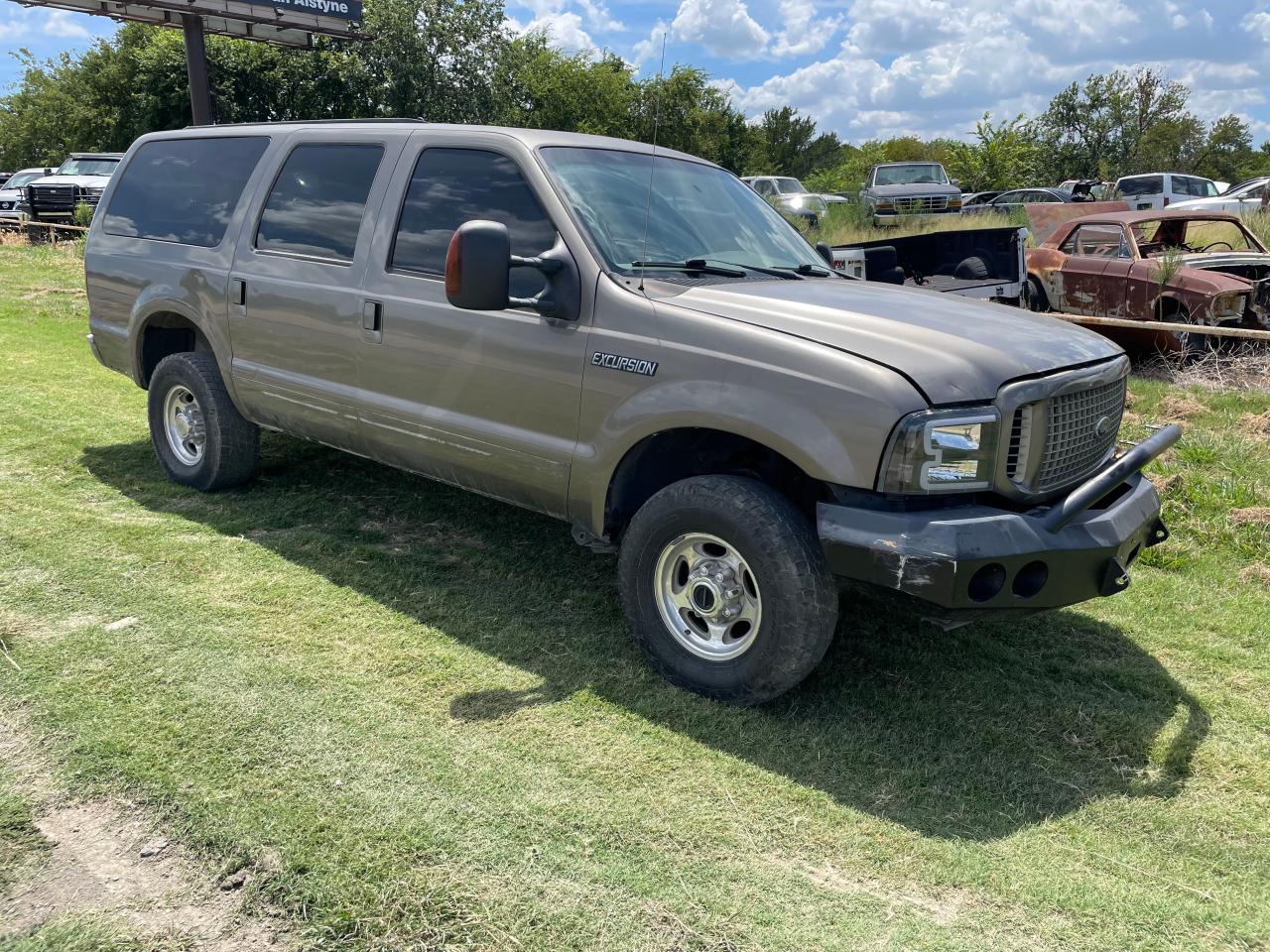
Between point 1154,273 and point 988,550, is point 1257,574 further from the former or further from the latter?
point 1154,273

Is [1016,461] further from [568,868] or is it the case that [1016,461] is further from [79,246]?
[79,246]

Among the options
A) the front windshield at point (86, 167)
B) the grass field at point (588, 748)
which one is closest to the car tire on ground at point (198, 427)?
the grass field at point (588, 748)

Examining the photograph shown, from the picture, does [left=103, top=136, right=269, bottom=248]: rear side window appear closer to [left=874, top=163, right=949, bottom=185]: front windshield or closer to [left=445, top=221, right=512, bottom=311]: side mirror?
[left=445, top=221, right=512, bottom=311]: side mirror

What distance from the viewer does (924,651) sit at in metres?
4.20

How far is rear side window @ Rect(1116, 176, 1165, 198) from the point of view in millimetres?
25859


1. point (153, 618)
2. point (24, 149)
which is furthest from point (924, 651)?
point (24, 149)

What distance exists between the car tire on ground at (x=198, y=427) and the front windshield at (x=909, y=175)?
22.0 metres

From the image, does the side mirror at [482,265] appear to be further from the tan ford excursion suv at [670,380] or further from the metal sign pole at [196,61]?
the metal sign pole at [196,61]

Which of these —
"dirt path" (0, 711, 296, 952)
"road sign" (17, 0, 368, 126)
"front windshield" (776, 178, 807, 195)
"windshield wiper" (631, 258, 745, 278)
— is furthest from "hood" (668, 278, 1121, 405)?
"front windshield" (776, 178, 807, 195)

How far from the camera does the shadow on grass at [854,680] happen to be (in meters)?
3.27

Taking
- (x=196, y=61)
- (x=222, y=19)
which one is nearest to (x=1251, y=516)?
(x=196, y=61)

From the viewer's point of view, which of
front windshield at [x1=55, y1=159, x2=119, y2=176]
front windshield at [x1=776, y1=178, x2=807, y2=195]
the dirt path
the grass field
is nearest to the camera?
the dirt path

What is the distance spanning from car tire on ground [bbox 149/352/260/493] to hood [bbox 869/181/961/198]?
19.8 meters

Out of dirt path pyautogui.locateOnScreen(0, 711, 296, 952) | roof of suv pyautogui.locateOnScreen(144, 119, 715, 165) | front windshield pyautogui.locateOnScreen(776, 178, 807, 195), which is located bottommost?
dirt path pyautogui.locateOnScreen(0, 711, 296, 952)
